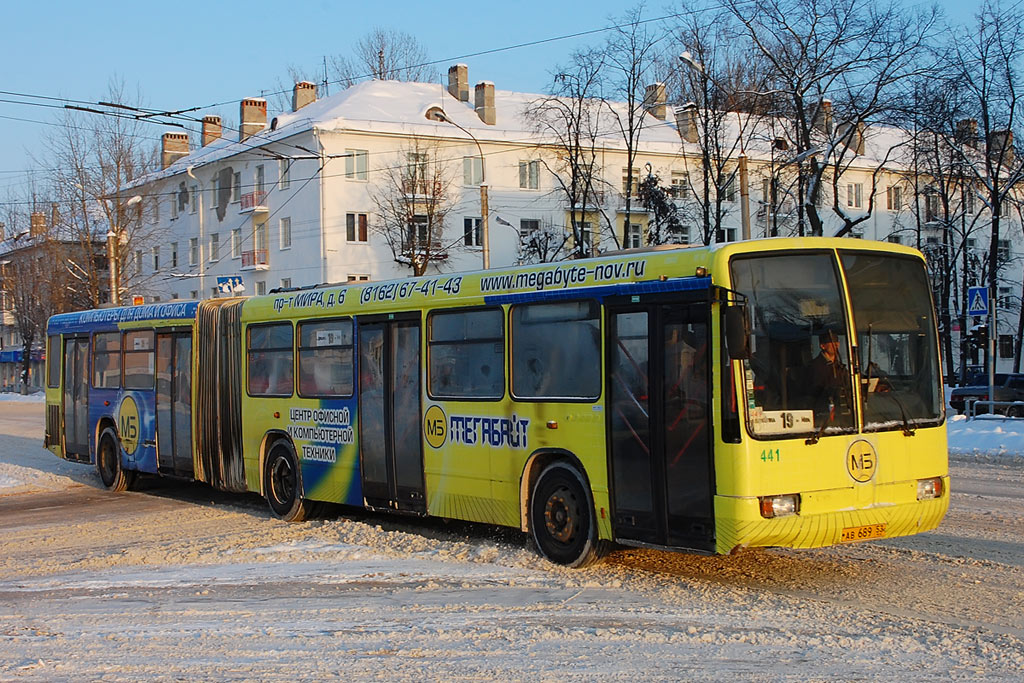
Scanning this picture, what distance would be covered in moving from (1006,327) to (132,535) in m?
59.3

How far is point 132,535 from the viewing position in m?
12.6

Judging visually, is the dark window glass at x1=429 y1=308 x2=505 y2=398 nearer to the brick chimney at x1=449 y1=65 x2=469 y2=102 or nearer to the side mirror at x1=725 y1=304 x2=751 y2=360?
the side mirror at x1=725 y1=304 x2=751 y2=360

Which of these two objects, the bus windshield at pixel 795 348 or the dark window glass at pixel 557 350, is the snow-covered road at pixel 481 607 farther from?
the dark window glass at pixel 557 350

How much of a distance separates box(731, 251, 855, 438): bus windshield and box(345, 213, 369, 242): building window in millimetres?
45544

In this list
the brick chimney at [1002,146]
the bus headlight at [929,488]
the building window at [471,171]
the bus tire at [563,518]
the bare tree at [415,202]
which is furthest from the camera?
the building window at [471,171]

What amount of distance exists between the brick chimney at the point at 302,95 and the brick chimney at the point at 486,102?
31.4 feet

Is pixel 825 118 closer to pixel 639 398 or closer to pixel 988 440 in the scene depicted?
pixel 988 440

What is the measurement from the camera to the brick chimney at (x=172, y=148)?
70938 millimetres

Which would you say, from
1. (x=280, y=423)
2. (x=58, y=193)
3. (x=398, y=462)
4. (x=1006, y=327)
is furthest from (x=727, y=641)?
(x=1006, y=327)

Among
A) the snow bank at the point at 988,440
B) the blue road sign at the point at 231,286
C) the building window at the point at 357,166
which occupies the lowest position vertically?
the snow bank at the point at 988,440

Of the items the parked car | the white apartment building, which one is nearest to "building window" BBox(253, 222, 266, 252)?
the white apartment building

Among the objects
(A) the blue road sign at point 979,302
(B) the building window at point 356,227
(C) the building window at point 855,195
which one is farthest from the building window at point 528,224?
(A) the blue road sign at point 979,302

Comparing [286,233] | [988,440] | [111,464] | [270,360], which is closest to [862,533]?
[270,360]

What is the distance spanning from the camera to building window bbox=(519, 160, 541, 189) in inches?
2244
